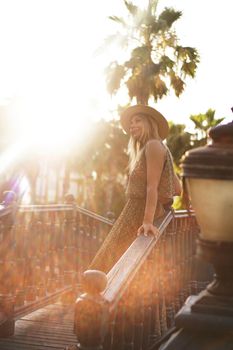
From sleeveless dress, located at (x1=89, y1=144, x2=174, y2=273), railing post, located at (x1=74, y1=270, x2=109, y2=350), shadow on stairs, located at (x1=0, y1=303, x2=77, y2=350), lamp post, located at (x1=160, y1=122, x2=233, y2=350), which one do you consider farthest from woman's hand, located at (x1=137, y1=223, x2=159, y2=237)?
shadow on stairs, located at (x1=0, y1=303, x2=77, y2=350)

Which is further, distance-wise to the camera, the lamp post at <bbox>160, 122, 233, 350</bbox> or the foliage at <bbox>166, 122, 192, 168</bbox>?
the foliage at <bbox>166, 122, 192, 168</bbox>

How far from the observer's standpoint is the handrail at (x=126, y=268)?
325 cm

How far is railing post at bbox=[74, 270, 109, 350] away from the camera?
2941 millimetres

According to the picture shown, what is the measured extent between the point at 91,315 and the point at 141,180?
2007mm

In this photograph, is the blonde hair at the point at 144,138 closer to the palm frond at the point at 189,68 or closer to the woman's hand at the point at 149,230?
the woman's hand at the point at 149,230

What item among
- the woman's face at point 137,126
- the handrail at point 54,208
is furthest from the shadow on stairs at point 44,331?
the woman's face at point 137,126

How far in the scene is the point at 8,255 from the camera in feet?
20.2

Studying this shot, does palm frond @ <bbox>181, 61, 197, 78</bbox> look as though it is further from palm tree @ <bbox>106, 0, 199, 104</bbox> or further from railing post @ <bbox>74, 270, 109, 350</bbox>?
railing post @ <bbox>74, 270, 109, 350</bbox>

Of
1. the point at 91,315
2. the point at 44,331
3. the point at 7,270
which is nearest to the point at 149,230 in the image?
the point at 91,315

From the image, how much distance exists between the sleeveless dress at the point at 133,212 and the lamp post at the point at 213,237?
161 centimetres

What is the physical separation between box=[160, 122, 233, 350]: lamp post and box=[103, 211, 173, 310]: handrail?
14.1 inches

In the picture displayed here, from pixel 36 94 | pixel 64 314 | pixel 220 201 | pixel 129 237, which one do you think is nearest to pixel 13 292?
pixel 64 314

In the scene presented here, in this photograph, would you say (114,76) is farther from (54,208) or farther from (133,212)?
(133,212)

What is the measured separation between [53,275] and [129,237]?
279cm
